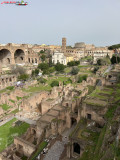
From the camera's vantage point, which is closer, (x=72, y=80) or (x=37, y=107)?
(x=37, y=107)

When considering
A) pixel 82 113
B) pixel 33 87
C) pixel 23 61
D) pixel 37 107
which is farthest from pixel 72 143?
pixel 23 61

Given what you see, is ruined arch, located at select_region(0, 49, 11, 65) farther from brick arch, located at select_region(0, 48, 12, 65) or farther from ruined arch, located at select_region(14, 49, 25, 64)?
ruined arch, located at select_region(14, 49, 25, 64)

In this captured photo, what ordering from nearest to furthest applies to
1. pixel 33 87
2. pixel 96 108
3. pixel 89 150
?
pixel 89 150 < pixel 96 108 < pixel 33 87

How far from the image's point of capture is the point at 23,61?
189 ft

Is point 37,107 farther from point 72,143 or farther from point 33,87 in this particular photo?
point 72,143

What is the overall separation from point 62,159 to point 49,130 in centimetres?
320

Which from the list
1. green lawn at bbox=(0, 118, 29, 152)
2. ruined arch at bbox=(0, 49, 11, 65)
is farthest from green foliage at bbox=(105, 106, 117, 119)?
ruined arch at bbox=(0, 49, 11, 65)

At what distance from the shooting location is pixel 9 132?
17125mm

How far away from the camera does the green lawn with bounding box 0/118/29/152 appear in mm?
15279

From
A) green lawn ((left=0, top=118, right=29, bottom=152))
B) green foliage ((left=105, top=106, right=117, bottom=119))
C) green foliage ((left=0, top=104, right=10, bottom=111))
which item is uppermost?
green foliage ((left=105, top=106, right=117, bottom=119))

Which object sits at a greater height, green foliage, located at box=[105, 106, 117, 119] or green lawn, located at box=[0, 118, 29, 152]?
green foliage, located at box=[105, 106, 117, 119]

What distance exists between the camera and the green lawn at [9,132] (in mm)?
15279

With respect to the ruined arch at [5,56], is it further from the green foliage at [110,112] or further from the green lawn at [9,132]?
the green foliage at [110,112]

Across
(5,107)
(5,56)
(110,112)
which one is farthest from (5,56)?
(110,112)
